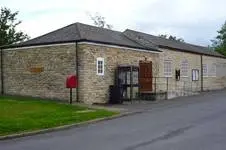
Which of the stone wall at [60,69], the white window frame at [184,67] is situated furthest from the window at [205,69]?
the stone wall at [60,69]

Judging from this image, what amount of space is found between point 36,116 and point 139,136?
6127 millimetres

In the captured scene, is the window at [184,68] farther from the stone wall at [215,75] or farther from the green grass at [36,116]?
the green grass at [36,116]

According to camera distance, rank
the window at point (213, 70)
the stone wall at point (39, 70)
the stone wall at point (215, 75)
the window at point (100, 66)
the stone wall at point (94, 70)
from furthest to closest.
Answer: the window at point (213, 70) → the stone wall at point (215, 75) → the window at point (100, 66) → the stone wall at point (39, 70) → the stone wall at point (94, 70)

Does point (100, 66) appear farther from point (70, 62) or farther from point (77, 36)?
point (77, 36)

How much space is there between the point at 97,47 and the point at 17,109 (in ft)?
26.5

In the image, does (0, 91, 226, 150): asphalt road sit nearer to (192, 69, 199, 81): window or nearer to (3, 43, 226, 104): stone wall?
(3, 43, 226, 104): stone wall

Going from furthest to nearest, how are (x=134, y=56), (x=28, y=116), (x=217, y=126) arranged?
(x=134, y=56) < (x=28, y=116) < (x=217, y=126)

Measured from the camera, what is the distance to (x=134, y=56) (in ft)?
102

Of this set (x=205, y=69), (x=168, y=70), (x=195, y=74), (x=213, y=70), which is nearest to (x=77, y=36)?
(x=168, y=70)

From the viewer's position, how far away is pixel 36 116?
18.1 metres

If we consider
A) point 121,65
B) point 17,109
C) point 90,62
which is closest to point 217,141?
point 17,109

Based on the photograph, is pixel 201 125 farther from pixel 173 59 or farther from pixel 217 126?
pixel 173 59

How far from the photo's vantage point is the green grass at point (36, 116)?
15233 millimetres

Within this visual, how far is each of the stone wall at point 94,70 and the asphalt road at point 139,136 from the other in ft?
25.7
